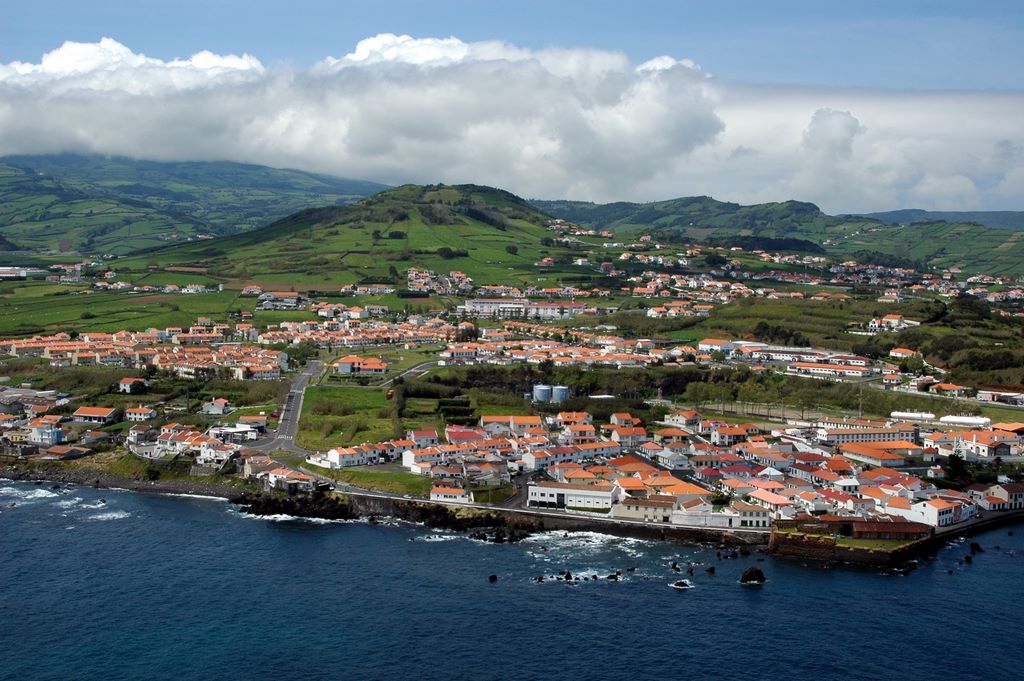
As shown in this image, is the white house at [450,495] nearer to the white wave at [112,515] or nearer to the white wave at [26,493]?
the white wave at [112,515]

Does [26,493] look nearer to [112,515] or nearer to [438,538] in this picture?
[112,515]

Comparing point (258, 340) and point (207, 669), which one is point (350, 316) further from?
point (207, 669)

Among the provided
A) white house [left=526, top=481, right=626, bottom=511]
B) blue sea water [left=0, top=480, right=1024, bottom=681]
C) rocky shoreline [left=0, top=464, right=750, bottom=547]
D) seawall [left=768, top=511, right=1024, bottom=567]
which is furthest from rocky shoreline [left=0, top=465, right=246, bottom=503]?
seawall [left=768, top=511, right=1024, bottom=567]

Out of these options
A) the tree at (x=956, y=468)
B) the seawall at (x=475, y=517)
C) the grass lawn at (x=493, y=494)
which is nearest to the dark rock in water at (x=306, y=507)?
the seawall at (x=475, y=517)

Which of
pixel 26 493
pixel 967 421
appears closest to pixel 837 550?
pixel 967 421

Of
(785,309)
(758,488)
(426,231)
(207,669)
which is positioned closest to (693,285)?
(785,309)

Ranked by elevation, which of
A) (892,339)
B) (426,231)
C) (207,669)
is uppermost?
(426,231)
